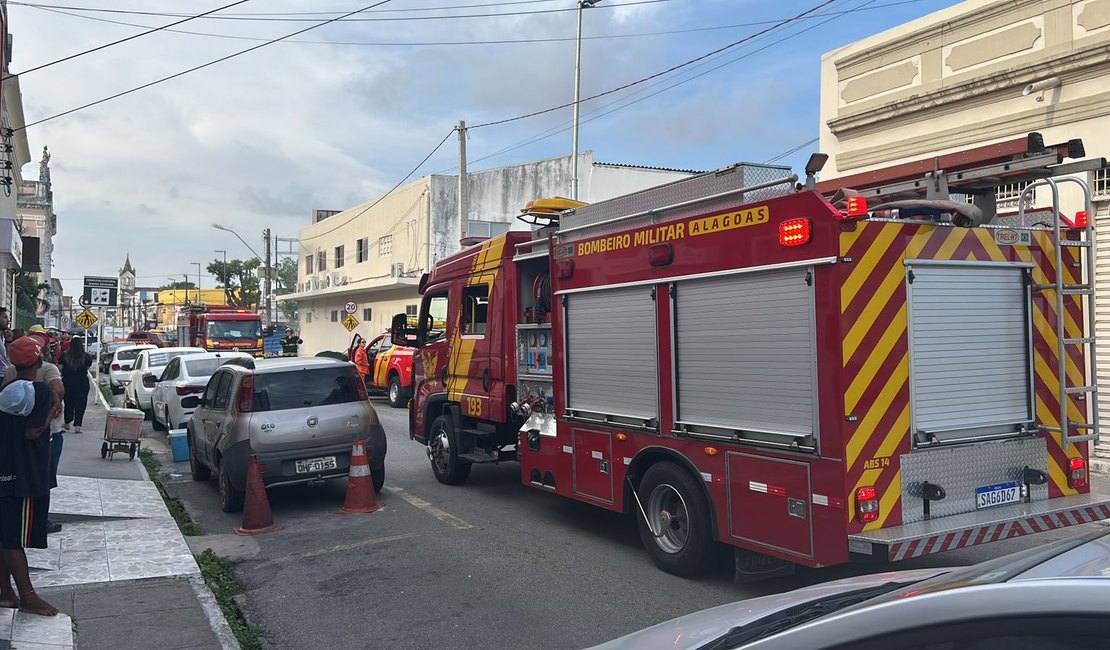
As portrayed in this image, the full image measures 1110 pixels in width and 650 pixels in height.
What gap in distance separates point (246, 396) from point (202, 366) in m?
7.48

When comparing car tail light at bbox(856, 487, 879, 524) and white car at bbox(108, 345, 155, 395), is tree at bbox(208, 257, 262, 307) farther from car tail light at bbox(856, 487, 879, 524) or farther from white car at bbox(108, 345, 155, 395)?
car tail light at bbox(856, 487, 879, 524)

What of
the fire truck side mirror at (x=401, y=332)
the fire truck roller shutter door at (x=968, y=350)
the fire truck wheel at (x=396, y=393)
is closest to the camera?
the fire truck roller shutter door at (x=968, y=350)

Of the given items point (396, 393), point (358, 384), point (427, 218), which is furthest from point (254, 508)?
point (427, 218)

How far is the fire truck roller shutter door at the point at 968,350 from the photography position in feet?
18.4

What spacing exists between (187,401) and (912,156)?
36.5 feet

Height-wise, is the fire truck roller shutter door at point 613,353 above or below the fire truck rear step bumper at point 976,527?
above

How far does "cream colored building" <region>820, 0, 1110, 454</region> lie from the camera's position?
10906 millimetres

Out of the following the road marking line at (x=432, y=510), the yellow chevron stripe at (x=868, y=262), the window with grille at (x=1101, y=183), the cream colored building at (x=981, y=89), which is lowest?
the road marking line at (x=432, y=510)

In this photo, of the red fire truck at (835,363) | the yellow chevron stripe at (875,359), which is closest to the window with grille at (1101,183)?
the red fire truck at (835,363)

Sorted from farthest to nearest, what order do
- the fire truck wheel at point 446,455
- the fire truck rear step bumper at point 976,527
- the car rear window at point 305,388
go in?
the fire truck wheel at point 446,455 → the car rear window at point 305,388 → the fire truck rear step bumper at point 976,527

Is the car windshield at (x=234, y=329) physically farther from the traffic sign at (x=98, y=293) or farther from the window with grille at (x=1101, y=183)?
the window with grille at (x=1101, y=183)

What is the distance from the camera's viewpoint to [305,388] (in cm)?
955

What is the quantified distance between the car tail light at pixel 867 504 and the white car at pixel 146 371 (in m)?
16.6

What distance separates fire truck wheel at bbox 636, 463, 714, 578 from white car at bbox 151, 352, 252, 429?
10.8 m
